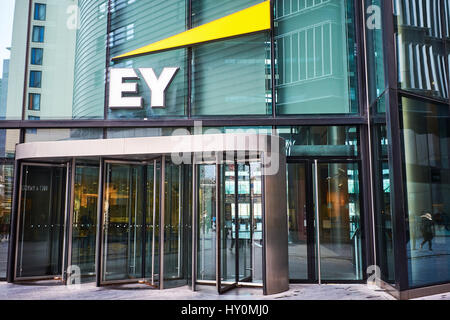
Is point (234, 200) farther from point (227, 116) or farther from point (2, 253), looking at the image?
point (2, 253)

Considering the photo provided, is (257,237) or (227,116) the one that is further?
(227,116)

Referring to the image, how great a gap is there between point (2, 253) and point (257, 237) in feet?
15.9

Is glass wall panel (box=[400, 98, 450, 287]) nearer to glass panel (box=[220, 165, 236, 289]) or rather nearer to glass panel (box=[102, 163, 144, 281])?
glass panel (box=[220, 165, 236, 289])

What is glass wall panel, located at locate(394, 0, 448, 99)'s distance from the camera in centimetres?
732

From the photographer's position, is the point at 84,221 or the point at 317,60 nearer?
the point at 84,221

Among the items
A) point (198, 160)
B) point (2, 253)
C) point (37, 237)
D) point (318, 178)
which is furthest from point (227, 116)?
point (2, 253)

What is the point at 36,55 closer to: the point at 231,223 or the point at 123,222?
the point at 123,222

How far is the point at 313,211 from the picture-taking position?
818 centimetres

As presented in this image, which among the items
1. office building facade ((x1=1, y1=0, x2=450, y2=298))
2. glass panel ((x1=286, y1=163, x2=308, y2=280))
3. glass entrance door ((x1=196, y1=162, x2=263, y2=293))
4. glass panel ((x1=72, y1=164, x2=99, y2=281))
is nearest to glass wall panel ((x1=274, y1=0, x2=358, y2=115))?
office building facade ((x1=1, y1=0, x2=450, y2=298))

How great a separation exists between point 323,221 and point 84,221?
14.5 ft

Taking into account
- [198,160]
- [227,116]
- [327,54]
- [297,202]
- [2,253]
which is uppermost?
[327,54]

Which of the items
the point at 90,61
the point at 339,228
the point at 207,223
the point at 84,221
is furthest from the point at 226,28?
the point at 84,221

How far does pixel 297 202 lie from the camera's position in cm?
820

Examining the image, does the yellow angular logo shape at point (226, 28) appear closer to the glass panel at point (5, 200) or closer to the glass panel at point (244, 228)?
the glass panel at point (244, 228)
